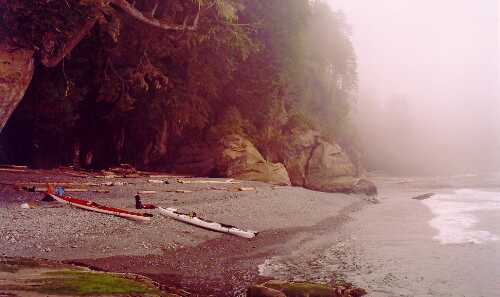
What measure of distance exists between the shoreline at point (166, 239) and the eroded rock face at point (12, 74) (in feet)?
10.3

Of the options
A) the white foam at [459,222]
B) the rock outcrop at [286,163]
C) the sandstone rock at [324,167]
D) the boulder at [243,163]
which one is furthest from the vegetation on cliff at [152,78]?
the white foam at [459,222]

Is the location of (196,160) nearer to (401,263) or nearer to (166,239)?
(166,239)

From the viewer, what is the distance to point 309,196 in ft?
90.3

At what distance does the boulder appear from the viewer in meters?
30.3

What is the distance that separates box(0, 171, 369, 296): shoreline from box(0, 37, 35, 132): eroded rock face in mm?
3140

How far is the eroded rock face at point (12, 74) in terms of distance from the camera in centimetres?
1667

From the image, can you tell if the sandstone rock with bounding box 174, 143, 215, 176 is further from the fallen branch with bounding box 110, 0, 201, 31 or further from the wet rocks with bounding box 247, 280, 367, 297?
the wet rocks with bounding box 247, 280, 367, 297

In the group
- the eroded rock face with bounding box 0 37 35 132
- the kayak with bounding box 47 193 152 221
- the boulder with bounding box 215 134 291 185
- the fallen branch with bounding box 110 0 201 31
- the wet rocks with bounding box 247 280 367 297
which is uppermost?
the fallen branch with bounding box 110 0 201 31

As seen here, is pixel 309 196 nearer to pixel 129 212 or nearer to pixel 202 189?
pixel 202 189

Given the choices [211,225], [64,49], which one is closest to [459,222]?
[211,225]

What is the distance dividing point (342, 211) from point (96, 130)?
54.0ft

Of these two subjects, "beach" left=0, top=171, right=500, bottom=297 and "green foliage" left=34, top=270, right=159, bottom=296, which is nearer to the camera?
"green foliage" left=34, top=270, right=159, bottom=296

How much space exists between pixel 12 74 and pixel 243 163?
53.8 feet

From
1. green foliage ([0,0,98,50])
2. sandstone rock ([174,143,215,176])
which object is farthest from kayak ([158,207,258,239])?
sandstone rock ([174,143,215,176])
